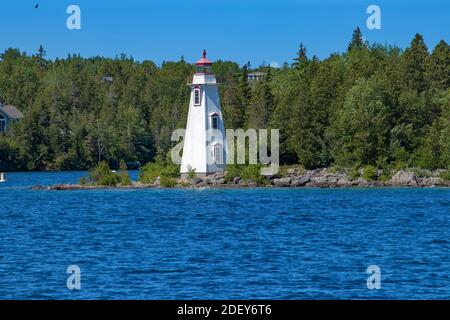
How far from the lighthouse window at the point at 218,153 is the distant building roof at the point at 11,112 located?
2696 inches

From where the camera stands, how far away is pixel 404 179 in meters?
77.8

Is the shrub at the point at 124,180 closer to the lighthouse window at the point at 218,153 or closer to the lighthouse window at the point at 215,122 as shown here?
the lighthouse window at the point at 218,153

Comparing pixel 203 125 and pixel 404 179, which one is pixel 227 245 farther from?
pixel 404 179

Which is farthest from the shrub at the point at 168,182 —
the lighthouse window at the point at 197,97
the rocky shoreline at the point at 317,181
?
the lighthouse window at the point at 197,97

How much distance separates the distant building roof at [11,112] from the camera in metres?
141

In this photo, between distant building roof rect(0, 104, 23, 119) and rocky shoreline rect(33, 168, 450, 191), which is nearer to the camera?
rocky shoreline rect(33, 168, 450, 191)

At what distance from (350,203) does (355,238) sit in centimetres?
1857

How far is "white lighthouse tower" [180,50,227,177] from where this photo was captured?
73.4 m

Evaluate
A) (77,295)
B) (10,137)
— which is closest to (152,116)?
(10,137)

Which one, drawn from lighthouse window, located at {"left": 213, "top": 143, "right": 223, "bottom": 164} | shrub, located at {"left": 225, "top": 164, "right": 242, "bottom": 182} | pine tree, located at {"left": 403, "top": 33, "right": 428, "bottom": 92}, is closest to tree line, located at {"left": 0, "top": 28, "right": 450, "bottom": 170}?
pine tree, located at {"left": 403, "top": 33, "right": 428, "bottom": 92}

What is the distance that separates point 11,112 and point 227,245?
104 meters

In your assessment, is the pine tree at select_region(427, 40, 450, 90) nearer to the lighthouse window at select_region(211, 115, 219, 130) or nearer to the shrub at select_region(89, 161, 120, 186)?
the lighthouse window at select_region(211, 115, 219, 130)

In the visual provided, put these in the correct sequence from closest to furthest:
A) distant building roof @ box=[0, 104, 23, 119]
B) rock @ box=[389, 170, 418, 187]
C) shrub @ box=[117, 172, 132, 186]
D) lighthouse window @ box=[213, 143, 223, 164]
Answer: lighthouse window @ box=[213, 143, 223, 164]
rock @ box=[389, 170, 418, 187]
shrub @ box=[117, 172, 132, 186]
distant building roof @ box=[0, 104, 23, 119]

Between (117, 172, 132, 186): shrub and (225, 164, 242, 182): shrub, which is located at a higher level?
(225, 164, 242, 182): shrub
